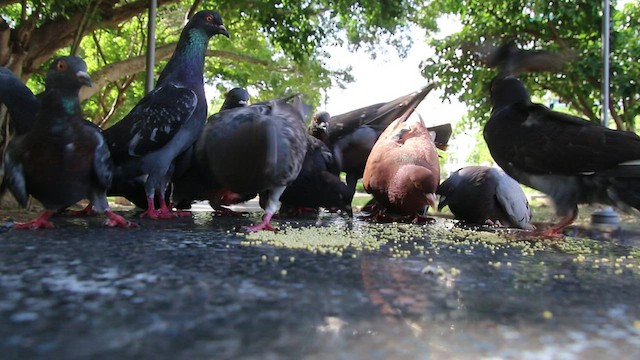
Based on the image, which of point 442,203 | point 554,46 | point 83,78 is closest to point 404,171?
point 442,203

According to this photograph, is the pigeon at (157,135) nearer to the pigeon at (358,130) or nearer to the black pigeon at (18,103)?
the black pigeon at (18,103)

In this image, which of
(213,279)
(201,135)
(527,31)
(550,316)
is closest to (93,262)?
(213,279)

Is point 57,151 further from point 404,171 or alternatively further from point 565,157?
point 565,157

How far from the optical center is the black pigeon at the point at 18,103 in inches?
92.2

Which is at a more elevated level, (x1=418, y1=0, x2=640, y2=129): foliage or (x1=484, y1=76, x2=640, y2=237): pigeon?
(x1=418, y1=0, x2=640, y2=129): foliage

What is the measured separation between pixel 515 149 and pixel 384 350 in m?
2.37

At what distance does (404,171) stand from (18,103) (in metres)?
2.11

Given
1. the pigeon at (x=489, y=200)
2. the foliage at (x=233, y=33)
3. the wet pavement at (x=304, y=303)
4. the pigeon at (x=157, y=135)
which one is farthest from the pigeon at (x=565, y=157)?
the foliage at (x=233, y=33)

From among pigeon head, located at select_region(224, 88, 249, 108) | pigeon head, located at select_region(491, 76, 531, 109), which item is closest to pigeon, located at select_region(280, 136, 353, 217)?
pigeon head, located at select_region(224, 88, 249, 108)

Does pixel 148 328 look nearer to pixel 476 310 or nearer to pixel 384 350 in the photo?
pixel 384 350

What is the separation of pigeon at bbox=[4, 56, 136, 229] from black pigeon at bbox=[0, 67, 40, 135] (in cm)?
15

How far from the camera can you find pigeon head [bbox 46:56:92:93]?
2127 millimetres

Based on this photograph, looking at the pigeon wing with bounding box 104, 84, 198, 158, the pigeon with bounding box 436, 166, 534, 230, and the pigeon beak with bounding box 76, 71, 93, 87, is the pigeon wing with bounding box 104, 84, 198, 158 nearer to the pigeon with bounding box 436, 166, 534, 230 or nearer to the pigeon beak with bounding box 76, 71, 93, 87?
the pigeon beak with bounding box 76, 71, 93, 87

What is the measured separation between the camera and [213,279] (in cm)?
101
